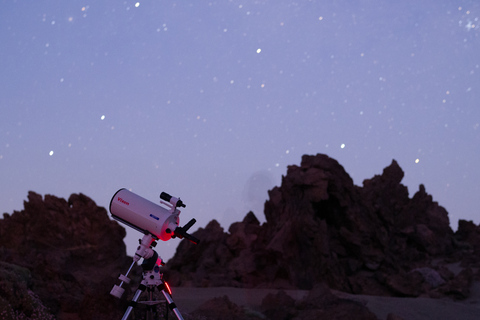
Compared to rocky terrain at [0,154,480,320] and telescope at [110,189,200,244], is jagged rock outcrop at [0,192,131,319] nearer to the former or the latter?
rocky terrain at [0,154,480,320]

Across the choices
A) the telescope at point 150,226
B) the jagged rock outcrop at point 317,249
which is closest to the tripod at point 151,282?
the telescope at point 150,226

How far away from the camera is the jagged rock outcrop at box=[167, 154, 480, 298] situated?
19.5 metres

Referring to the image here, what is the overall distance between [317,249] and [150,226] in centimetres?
1455

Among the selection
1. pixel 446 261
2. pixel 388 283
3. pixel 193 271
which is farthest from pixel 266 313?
pixel 446 261

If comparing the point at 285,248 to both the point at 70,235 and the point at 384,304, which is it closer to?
the point at 384,304

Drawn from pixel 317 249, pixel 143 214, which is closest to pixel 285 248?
pixel 317 249

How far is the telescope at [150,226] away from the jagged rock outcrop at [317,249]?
13282mm

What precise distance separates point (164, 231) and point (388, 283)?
51.1ft

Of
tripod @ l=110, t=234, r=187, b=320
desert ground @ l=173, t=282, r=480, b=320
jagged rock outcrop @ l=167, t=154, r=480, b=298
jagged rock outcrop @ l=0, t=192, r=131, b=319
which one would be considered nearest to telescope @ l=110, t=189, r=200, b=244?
tripod @ l=110, t=234, r=187, b=320

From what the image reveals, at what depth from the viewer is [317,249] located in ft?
65.2

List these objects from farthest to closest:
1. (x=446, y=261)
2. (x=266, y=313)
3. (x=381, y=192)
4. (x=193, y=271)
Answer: (x=381, y=192) → (x=446, y=261) → (x=193, y=271) → (x=266, y=313)

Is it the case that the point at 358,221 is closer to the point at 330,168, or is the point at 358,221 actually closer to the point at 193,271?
the point at 330,168

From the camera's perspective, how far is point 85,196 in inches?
788

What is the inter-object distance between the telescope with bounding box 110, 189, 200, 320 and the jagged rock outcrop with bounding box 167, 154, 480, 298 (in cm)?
1328
